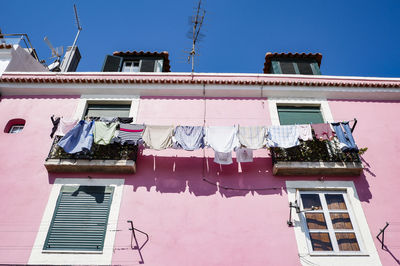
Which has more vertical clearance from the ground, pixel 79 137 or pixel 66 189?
pixel 79 137

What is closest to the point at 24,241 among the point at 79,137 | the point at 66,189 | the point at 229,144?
the point at 66,189

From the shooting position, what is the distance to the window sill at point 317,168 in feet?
25.6

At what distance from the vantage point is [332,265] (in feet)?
21.3

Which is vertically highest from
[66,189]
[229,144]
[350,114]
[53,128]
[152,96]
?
[152,96]

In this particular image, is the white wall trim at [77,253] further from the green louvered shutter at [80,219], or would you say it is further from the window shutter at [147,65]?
the window shutter at [147,65]

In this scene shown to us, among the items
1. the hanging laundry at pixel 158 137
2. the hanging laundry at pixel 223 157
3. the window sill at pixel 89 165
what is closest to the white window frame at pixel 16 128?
the window sill at pixel 89 165

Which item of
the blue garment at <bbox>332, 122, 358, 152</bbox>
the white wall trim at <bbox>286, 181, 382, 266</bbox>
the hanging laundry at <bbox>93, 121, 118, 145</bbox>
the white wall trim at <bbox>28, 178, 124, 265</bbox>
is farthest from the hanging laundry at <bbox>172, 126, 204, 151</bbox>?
the blue garment at <bbox>332, 122, 358, 152</bbox>

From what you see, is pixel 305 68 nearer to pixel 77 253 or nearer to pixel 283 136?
pixel 283 136

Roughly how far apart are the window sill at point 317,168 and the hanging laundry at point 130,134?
365 centimetres

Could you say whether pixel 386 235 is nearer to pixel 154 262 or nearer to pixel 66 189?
pixel 154 262

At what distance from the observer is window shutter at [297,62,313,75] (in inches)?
464

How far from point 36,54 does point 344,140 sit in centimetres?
1332

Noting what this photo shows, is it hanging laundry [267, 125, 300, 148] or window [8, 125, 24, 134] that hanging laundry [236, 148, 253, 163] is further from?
window [8, 125, 24, 134]

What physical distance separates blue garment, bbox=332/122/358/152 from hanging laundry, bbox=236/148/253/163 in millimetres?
2371
